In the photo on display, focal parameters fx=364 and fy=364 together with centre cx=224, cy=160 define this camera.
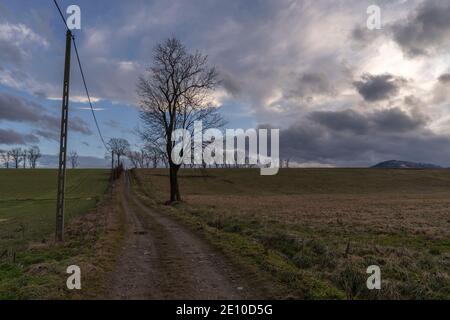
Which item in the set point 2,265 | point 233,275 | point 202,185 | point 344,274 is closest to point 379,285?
point 344,274

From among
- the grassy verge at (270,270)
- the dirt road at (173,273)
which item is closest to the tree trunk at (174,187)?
the grassy verge at (270,270)

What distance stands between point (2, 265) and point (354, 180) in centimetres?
9479

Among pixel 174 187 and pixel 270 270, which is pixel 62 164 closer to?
pixel 270 270

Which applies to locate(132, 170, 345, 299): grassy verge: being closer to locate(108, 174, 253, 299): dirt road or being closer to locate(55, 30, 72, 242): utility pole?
locate(108, 174, 253, 299): dirt road

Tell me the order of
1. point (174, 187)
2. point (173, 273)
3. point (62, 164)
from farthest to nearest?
point (174, 187) → point (62, 164) → point (173, 273)

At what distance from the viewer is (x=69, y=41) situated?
14.8 metres

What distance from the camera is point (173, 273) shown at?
9.33 meters

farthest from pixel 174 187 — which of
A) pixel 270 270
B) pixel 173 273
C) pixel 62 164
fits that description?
pixel 270 270

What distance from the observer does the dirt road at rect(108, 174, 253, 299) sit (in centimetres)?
770

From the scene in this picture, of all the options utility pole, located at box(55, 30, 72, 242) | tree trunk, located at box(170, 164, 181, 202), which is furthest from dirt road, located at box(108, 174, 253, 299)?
tree trunk, located at box(170, 164, 181, 202)

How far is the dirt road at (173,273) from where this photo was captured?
303 inches

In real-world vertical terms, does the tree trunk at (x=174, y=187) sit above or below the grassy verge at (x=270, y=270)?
above

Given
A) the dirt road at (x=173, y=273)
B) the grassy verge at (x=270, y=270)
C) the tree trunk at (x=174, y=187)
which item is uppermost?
the tree trunk at (x=174, y=187)

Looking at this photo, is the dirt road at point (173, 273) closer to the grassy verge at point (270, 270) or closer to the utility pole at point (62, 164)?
the grassy verge at point (270, 270)
